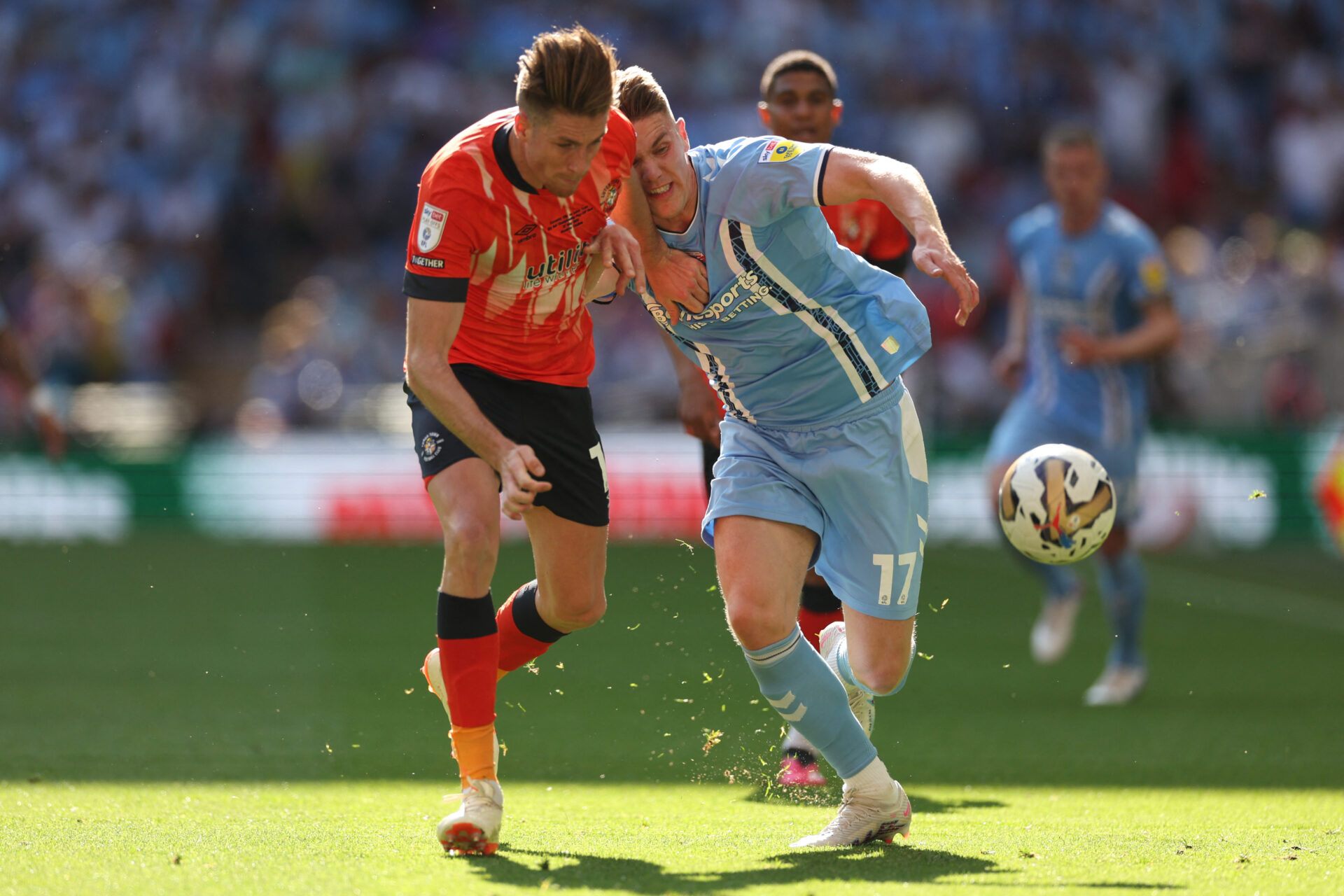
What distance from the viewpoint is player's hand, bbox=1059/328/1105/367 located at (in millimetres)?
7922

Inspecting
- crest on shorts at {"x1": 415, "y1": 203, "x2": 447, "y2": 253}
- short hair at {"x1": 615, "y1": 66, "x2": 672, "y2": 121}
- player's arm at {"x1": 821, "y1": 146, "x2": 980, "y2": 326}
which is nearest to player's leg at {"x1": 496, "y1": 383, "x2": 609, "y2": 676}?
crest on shorts at {"x1": 415, "y1": 203, "x2": 447, "y2": 253}

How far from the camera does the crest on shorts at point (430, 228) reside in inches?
167

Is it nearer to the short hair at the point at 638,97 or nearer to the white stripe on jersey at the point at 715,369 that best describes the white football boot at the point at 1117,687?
the white stripe on jersey at the point at 715,369

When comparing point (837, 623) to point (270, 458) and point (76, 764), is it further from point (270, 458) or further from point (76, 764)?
point (270, 458)

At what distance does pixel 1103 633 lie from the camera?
9688 mm

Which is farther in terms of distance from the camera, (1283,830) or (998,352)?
(998,352)

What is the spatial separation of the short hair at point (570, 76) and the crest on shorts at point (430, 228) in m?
0.37

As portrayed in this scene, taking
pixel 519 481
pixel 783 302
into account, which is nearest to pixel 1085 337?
pixel 783 302

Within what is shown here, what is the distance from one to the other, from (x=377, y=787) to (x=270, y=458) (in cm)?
918

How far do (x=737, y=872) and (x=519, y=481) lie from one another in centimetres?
114

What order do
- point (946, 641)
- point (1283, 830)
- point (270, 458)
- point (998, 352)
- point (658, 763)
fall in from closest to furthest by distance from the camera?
point (1283, 830), point (658, 763), point (946, 641), point (270, 458), point (998, 352)

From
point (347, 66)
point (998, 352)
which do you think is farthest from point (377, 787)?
point (347, 66)

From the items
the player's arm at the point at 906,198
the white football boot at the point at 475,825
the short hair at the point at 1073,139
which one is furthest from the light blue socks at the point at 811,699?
the short hair at the point at 1073,139

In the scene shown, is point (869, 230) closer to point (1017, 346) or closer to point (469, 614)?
point (469, 614)
